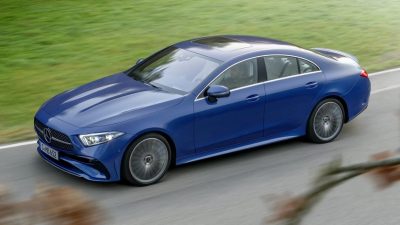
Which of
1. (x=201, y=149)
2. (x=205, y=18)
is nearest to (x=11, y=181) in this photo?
(x=201, y=149)

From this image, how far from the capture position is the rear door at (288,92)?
383 inches

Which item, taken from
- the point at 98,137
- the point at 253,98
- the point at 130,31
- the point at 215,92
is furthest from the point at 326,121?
the point at 130,31

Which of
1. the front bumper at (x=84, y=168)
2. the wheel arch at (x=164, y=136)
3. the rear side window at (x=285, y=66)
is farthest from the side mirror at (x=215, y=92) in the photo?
the front bumper at (x=84, y=168)

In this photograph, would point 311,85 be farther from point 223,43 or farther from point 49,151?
point 49,151

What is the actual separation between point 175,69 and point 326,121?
228cm

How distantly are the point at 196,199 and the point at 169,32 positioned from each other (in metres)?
9.36

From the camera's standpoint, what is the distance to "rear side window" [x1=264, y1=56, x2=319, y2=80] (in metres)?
9.86

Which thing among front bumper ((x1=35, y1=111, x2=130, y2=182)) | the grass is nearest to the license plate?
front bumper ((x1=35, y1=111, x2=130, y2=182))

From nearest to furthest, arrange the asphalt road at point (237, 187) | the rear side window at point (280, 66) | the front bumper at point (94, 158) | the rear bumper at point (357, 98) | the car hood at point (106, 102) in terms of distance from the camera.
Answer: the asphalt road at point (237, 187) → the front bumper at point (94, 158) → the car hood at point (106, 102) → the rear side window at point (280, 66) → the rear bumper at point (357, 98)

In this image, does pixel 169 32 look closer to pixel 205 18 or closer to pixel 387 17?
pixel 205 18

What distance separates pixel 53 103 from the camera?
9352mm

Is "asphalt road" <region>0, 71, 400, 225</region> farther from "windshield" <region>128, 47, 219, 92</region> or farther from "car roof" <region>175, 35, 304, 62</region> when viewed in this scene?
"car roof" <region>175, 35, 304, 62</region>

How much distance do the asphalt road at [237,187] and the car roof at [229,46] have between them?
51.5 inches

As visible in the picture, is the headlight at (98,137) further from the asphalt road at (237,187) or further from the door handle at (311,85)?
the door handle at (311,85)
